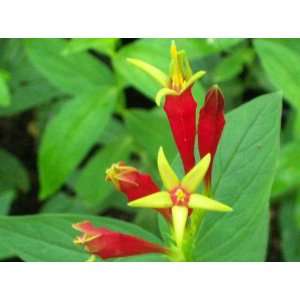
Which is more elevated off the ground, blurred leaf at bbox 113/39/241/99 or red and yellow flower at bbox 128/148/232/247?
blurred leaf at bbox 113/39/241/99

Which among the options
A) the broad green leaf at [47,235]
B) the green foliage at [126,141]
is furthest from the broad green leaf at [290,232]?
the broad green leaf at [47,235]

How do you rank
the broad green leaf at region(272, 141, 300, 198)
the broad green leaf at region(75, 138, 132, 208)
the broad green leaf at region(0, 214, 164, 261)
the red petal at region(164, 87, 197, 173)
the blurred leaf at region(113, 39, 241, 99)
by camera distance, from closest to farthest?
1. the red petal at region(164, 87, 197, 173)
2. the broad green leaf at region(0, 214, 164, 261)
3. the blurred leaf at region(113, 39, 241, 99)
4. the broad green leaf at region(272, 141, 300, 198)
5. the broad green leaf at region(75, 138, 132, 208)

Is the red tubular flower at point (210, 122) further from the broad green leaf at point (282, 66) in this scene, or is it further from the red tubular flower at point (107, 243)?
the broad green leaf at point (282, 66)

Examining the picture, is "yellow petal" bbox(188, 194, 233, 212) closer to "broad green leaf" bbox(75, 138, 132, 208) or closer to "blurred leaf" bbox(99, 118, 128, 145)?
"broad green leaf" bbox(75, 138, 132, 208)

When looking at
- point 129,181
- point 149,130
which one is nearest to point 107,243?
point 129,181

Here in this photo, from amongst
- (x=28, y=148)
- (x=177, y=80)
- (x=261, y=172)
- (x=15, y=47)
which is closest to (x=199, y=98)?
(x=261, y=172)

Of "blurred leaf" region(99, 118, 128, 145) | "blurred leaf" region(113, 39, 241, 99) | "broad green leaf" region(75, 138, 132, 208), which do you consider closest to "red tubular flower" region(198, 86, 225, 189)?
"blurred leaf" region(113, 39, 241, 99)

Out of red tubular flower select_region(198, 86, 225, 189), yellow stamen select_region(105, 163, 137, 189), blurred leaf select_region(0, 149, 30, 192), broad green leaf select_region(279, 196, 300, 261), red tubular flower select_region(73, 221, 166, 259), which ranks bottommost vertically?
broad green leaf select_region(279, 196, 300, 261)

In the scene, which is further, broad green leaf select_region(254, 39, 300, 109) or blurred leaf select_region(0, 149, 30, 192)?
blurred leaf select_region(0, 149, 30, 192)

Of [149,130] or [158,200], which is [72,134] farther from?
[158,200]
